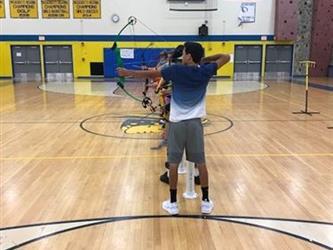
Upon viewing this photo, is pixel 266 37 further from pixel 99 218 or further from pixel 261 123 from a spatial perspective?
pixel 99 218

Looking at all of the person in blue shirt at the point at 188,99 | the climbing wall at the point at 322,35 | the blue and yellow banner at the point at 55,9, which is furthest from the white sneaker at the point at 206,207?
the climbing wall at the point at 322,35

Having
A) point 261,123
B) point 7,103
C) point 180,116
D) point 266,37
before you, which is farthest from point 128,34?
point 180,116

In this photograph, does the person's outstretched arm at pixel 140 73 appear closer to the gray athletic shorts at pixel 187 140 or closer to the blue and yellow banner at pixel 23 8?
the gray athletic shorts at pixel 187 140

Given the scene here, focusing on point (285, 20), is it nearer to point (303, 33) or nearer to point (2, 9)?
point (303, 33)

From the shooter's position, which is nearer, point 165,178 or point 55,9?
point 165,178

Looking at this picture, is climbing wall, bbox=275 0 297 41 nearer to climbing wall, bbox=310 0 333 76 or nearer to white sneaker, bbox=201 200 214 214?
climbing wall, bbox=310 0 333 76

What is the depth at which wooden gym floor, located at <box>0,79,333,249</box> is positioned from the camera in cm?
274

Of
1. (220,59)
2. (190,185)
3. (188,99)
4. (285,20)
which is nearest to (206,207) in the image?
(190,185)

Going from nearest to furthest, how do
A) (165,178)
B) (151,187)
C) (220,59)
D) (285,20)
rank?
(220,59) < (151,187) < (165,178) < (285,20)

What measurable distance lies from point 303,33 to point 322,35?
782 mm

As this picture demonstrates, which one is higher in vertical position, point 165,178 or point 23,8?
point 23,8

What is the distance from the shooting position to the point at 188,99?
2918mm

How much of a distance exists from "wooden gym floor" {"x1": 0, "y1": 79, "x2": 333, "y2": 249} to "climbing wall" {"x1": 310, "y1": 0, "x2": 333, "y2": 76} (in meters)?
9.99

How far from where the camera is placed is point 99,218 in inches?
119
